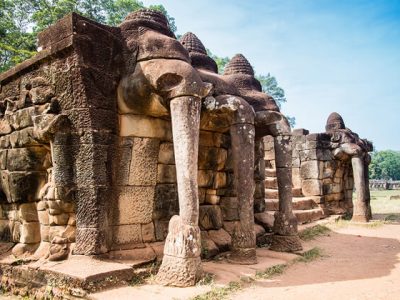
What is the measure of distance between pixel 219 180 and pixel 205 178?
13.5 inches

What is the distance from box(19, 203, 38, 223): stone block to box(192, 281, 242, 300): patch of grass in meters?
2.75

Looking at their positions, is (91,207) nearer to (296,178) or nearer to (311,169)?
(311,169)

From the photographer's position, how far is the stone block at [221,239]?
5.27m

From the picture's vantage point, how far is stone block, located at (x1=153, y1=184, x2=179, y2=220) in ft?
15.4

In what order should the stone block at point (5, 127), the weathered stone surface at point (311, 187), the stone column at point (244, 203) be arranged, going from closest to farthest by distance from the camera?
the stone column at point (244, 203) < the stone block at point (5, 127) < the weathered stone surface at point (311, 187)

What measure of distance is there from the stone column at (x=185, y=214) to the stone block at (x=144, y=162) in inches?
27.5

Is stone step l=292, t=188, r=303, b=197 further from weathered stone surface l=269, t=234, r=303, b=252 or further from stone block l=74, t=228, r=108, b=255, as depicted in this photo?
stone block l=74, t=228, r=108, b=255

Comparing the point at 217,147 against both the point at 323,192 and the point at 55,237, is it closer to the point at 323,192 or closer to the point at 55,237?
the point at 55,237

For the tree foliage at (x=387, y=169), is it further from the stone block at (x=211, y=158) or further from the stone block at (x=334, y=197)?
the stone block at (x=211, y=158)

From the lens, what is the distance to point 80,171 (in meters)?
4.09

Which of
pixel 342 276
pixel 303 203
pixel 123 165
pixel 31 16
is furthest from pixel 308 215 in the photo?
pixel 31 16

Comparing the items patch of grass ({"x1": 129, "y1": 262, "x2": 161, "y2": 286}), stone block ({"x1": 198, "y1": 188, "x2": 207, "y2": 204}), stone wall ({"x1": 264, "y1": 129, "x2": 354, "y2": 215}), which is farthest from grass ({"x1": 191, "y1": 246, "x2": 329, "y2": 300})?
stone wall ({"x1": 264, "y1": 129, "x2": 354, "y2": 215})

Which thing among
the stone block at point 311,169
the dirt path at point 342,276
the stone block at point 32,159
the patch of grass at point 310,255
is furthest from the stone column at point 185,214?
the stone block at point 311,169

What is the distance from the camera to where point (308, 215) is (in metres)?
9.37
